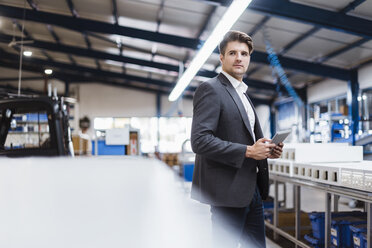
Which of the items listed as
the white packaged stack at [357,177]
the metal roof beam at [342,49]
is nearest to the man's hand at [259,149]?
the white packaged stack at [357,177]

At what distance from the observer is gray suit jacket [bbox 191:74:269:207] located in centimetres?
115

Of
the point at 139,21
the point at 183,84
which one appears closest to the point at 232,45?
the point at 139,21

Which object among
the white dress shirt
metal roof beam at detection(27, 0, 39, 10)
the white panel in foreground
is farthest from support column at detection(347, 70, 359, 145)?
the white panel in foreground

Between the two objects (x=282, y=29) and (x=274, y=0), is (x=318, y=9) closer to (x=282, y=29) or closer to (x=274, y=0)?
(x=274, y=0)

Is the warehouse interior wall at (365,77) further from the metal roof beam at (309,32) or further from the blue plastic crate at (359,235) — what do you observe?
the blue plastic crate at (359,235)

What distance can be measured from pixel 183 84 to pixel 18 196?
716cm

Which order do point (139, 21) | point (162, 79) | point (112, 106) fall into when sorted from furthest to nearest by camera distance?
point (112, 106) → point (162, 79) → point (139, 21)

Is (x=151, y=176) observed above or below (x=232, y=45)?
below

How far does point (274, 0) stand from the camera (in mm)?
4324

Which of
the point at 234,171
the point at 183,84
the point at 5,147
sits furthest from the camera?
the point at 183,84

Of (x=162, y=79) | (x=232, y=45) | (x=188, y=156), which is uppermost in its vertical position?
(x=162, y=79)

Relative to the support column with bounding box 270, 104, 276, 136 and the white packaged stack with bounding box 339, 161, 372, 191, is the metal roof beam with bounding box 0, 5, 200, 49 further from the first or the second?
the support column with bounding box 270, 104, 276, 136

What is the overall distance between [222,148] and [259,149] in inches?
5.1

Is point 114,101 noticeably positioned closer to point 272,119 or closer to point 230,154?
point 272,119
